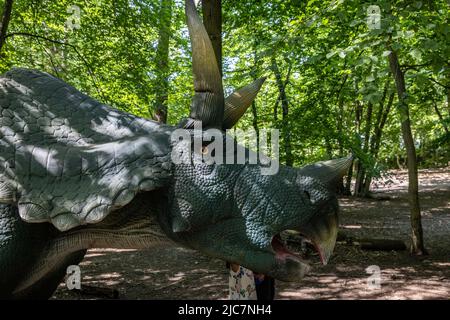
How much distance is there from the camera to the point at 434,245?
10859 millimetres

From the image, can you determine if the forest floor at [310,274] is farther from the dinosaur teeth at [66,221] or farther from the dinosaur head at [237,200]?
the dinosaur teeth at [66,221]

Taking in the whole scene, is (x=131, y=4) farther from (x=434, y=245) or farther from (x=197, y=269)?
(x=434, y=245)

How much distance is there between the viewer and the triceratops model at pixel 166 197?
5.94ft

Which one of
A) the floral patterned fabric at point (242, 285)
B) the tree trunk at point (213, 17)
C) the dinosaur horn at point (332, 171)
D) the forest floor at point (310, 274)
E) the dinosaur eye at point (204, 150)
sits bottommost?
the forest floor at point (310, 274)

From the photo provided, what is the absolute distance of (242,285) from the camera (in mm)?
4488

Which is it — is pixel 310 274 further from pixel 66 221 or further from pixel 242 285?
pixel 66 221

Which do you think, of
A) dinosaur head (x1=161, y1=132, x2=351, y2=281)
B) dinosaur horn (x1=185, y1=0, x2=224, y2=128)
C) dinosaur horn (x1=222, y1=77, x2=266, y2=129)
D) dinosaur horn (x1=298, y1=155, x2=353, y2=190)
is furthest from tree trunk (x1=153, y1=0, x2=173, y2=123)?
dinosaur horn (x1=298, y1=155, x2=353, y2=190)

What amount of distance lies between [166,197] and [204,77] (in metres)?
0.50

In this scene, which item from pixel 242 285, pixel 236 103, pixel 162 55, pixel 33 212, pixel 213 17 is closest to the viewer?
pixel 33 212

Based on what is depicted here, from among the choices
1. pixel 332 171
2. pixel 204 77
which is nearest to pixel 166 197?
pixel 204 77

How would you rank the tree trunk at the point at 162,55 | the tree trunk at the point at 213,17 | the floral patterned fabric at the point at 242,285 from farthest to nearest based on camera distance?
the tree trunk at the point at 162,55 → the tree trunk at the point at 213,17 → the floral patterned fabric at the point at 242,285

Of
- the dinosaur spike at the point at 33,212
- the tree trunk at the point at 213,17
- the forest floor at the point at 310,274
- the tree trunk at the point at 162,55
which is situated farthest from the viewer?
the tree trunk at the point at 162,55

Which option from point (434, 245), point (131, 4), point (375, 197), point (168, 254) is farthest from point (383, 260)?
point (375, 197)

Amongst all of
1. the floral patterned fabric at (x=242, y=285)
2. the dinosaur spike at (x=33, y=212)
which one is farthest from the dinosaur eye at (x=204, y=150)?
the floral patterned fabric at (x=242, y=285)
